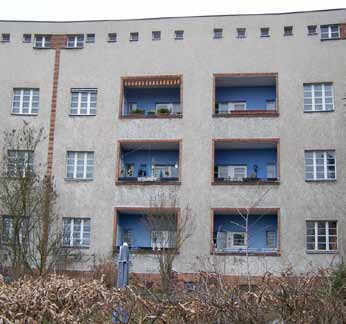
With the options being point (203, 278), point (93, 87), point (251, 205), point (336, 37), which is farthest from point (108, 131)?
point (203, 278)

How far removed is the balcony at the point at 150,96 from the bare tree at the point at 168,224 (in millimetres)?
5286

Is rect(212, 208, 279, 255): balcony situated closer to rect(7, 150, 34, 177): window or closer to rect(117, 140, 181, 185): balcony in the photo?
rect(117, 140, 181, 185): balcony

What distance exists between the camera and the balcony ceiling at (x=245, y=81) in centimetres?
3684

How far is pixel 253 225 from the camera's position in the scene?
36.1m

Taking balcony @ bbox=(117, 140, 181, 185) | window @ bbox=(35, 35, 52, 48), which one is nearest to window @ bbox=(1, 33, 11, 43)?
window @ bbox=(35, 35, 52, 48)

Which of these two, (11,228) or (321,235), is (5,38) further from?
(321,235)

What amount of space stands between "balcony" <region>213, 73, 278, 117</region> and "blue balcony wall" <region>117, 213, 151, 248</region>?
777cm

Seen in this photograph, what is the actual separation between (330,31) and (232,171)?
32.2 ft

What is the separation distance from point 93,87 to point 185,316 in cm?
2965

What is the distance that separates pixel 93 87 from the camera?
37688 mm

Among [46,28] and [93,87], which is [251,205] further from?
[46,28]

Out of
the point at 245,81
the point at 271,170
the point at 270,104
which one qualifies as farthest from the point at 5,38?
the point at 271,170

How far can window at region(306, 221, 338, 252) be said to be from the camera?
33.8 m

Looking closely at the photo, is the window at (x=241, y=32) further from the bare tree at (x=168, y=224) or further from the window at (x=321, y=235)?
the window at (x=321, y=235)
